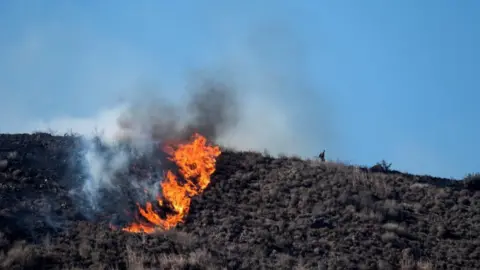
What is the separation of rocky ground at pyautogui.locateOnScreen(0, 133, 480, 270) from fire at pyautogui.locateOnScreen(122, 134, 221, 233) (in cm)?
56

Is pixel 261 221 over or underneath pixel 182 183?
underneath

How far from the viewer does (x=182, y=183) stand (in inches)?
1313

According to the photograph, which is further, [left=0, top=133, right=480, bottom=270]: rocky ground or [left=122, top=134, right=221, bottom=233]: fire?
[left=122, top=134, right=221, bottom=233]: fire

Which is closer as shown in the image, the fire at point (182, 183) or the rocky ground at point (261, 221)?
the rocky ground at point (261, 221)

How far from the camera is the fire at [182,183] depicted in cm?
2955

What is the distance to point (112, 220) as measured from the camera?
94.8 feet

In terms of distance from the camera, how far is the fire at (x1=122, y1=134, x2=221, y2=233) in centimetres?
2955

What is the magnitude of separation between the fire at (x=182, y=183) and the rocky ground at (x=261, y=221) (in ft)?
1.83

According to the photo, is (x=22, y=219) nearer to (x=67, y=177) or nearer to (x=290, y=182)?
(x=67, y=177)

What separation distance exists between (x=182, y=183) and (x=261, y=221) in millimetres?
5309

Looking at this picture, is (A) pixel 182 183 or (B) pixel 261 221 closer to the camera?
(B) pixel 261 221

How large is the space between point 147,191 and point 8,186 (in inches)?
239

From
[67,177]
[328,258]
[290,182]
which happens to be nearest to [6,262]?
[67,177]

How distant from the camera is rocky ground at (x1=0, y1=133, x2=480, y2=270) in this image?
24.9 m
